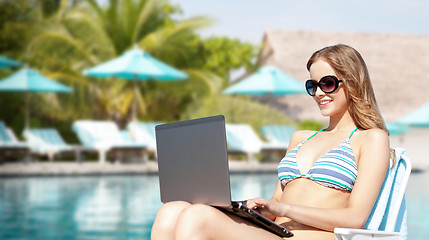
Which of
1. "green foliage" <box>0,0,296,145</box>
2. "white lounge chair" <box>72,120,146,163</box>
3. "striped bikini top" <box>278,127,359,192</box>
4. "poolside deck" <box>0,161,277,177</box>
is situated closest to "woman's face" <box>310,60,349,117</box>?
"striped bikini top" <box>278,127,359,192</box>

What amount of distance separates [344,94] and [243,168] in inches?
467

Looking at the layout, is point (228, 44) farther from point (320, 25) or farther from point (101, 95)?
point (320, 25)

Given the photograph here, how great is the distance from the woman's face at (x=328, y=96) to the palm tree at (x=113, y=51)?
16.5m

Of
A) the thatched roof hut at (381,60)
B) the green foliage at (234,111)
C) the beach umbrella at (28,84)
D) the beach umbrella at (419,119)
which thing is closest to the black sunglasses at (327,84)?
the beach umbrella at (28,84)

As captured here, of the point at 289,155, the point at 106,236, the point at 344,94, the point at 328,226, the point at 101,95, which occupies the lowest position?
the point at 106,236

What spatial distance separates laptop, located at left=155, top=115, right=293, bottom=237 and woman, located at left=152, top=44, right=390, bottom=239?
0.05 m

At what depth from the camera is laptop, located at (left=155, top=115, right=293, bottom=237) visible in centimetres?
206

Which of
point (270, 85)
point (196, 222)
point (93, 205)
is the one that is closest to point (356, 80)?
point (196, 222)

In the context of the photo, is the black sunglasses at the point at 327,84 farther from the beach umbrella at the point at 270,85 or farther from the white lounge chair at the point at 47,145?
the beach umbrella at the point at 270,85

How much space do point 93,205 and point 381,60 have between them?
23128 millimetres

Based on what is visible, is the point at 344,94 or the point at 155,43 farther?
the point at 155,43

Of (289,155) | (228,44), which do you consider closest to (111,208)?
(289,155)

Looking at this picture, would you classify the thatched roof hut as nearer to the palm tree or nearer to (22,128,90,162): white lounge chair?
the palm tree

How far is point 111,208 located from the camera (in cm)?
803
